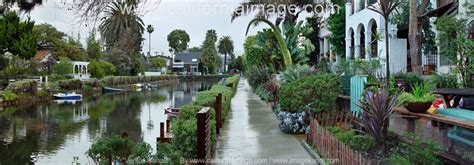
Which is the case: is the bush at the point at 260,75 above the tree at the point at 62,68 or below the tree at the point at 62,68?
below

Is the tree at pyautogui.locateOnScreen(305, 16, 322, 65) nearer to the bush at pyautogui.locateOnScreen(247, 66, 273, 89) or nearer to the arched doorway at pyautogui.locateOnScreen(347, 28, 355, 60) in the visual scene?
the bush at pyautogui.locateOnScreen(247, 66, 273, 89)

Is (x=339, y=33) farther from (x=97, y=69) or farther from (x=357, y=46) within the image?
(x=97, y=69)

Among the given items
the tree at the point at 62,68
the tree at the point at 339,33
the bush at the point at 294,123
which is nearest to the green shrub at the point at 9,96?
the tree at the point at 62,68

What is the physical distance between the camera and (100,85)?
5341 cm

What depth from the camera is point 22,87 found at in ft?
119

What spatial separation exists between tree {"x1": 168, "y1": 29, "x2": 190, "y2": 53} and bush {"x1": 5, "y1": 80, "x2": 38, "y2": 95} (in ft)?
300

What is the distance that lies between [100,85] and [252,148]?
152ft

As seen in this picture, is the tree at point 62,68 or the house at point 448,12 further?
the tree at point 62,68

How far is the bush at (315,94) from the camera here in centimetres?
1187

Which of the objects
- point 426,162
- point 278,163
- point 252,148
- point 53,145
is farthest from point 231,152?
point 53,145

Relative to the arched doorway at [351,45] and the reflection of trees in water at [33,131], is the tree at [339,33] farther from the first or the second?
the reflection of trees in water at [33,131]

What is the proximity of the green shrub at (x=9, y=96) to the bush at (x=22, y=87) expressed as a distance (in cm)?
106

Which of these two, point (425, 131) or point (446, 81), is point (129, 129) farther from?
point (425, 131)

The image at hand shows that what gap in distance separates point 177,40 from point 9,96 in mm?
96058
